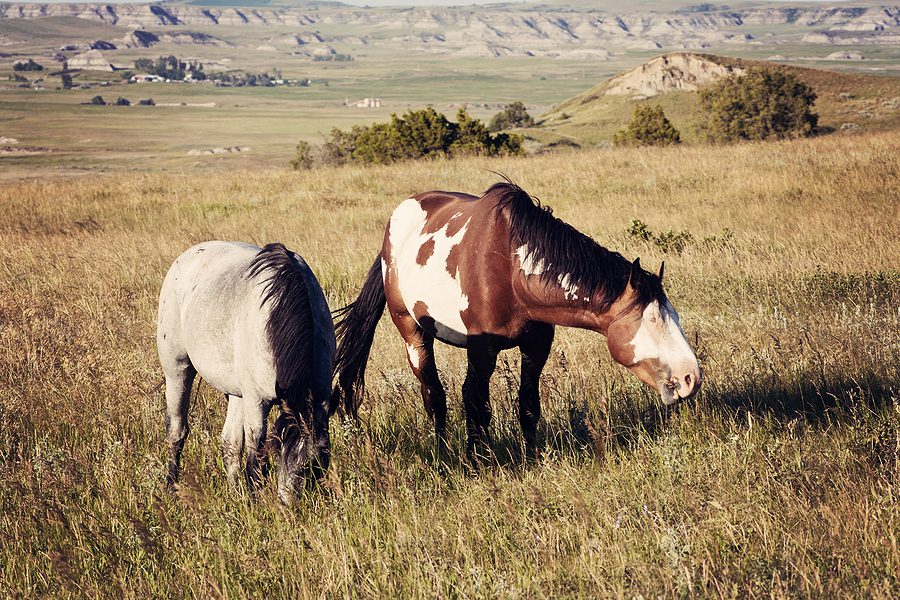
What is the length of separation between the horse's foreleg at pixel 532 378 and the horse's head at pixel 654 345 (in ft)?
2.38

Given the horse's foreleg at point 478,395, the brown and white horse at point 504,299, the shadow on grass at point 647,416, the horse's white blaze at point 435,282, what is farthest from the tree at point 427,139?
the horse's foreleg at point 478,395

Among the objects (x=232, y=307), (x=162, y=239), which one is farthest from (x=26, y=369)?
(x=162, y=239)

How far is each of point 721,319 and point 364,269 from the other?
4747mm

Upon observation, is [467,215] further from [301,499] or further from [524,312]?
[301,499]

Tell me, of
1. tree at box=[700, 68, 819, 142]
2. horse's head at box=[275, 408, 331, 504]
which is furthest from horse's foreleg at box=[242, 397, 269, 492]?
tree at box=[700, 68, 819, 142]

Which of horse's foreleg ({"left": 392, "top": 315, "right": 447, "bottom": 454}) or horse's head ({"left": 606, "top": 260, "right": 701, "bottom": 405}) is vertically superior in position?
horse's head ({"left": 606, "top": 260, "right": 701, "bottom": 405})

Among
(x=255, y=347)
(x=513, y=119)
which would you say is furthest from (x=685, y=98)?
(x=255, y=347)

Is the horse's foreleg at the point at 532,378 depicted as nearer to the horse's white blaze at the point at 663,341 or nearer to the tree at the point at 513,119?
the horse's white blaze at the point at 663,341

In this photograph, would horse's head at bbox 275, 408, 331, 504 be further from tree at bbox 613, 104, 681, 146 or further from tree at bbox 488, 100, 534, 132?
tree at bbox 488, 100, 534, 132

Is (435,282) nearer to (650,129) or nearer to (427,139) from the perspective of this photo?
(427,139)

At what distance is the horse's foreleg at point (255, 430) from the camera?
394 centimetres

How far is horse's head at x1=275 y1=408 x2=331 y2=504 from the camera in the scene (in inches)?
144

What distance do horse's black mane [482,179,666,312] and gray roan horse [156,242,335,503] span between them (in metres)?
1.28

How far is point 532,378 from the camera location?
15.9 ft
